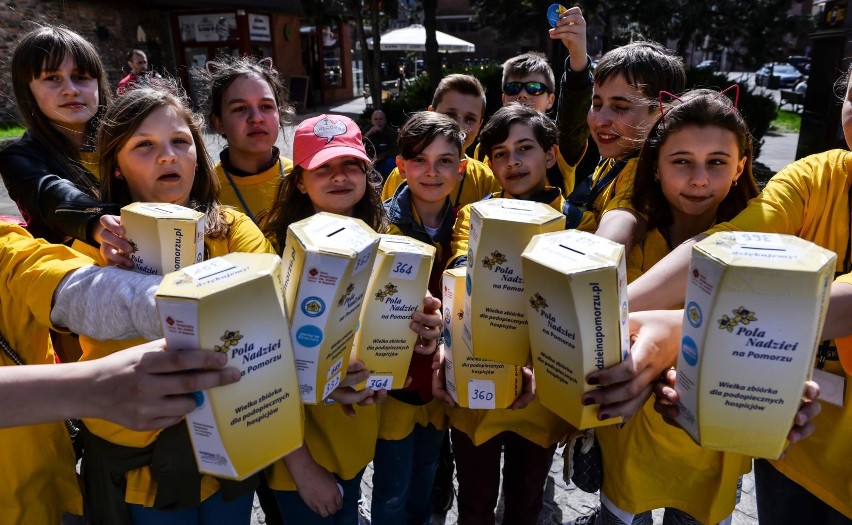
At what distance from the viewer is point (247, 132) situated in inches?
115

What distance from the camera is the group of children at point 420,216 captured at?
1695mm

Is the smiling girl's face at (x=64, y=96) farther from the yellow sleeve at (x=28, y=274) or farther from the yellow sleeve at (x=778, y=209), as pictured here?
the yellow sleeve at (x=778, y=209)

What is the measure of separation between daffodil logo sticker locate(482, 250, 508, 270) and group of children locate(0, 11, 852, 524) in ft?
1.05

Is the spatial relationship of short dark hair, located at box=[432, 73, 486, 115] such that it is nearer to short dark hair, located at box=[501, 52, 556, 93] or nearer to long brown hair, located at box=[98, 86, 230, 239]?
short dark hair, located at box=[501, 52, 556, 93]

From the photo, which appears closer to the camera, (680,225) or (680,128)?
(680,128)

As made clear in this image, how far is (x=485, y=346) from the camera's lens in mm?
1542

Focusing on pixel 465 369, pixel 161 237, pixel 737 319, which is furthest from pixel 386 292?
pixel 737 319

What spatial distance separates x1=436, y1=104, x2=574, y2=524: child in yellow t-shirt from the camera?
7.34 feet

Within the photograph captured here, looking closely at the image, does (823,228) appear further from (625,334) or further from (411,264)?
(411,264)

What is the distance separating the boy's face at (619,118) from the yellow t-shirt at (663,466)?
60 centimetres

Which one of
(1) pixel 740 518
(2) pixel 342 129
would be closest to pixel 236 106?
(2) pixel 342 129

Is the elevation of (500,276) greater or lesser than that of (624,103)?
lesser

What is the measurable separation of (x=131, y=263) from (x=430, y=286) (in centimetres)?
121

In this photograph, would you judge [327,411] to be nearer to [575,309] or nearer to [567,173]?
[575,309]
